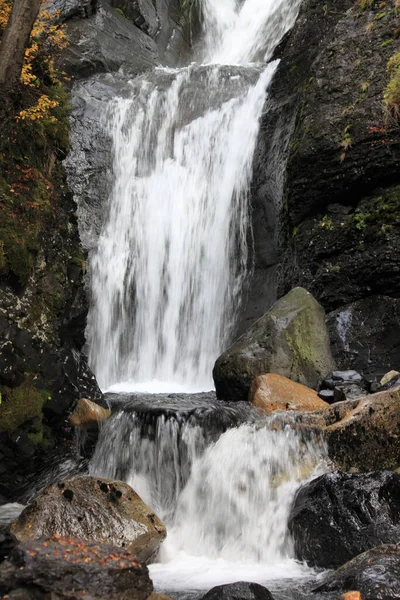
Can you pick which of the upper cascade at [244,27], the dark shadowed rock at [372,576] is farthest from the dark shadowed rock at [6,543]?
the upper cascade at [244,27]

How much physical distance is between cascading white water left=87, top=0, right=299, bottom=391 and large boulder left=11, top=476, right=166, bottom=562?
6.12 m

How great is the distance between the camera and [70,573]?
12.0ft

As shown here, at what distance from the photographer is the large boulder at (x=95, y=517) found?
5625 mm

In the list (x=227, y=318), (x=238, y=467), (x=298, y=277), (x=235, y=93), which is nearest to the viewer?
(x=238, y=467)

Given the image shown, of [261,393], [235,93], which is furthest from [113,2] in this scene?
[261,393]

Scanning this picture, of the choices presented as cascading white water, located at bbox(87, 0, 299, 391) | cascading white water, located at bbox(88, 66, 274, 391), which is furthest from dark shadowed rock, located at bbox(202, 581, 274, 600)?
cascading white water, located at bbox(88, 66, 274, 391)

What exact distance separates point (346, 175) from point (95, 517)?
26.0ft

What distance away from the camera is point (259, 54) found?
2258 centimetres

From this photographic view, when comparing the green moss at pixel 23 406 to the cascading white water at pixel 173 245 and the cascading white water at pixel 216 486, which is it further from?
the cascading white water at pixel 173 245

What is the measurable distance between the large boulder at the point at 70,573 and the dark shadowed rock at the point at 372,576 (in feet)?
5.16

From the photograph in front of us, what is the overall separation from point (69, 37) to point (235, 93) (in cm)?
673

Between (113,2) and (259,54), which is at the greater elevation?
(113,2)

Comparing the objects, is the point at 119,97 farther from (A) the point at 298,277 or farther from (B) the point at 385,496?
(B) the point at 385,496

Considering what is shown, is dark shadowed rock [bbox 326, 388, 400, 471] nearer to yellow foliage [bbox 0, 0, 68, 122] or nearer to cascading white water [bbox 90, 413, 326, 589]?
cascading white water [bbox 90, 413, 326, 589]
